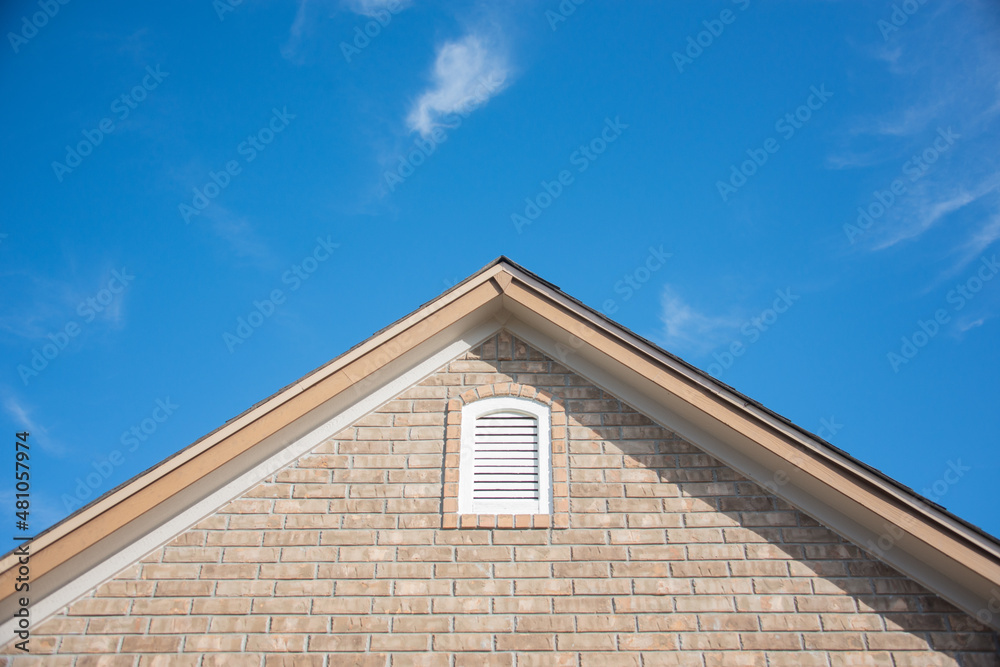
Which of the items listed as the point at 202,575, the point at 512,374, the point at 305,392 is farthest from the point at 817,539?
the point at 202,575

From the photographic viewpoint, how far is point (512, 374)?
7.49m

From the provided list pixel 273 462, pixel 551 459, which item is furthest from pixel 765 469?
pixel 273 462

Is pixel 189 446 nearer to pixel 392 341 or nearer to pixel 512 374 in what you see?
pixel 392 341

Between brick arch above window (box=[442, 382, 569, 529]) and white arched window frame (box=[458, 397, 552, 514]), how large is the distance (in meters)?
0.05

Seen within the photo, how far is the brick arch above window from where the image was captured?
6.55m

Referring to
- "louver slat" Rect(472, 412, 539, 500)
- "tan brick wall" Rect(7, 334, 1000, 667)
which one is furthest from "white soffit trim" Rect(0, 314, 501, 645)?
"louver slat" Rect(472, 412, 539, 500)

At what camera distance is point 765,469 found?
6762 mm

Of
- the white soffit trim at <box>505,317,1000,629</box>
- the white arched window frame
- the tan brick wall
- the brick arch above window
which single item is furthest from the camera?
the white arched window frame

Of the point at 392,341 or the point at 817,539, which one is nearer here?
the point at 817,539

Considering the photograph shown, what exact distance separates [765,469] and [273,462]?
480 centimetres

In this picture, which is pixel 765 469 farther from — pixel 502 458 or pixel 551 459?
pixel 502 458

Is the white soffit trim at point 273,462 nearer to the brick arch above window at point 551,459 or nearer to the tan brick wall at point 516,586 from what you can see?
the tan brick wall at point 516,586

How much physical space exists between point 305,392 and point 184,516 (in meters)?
1.58

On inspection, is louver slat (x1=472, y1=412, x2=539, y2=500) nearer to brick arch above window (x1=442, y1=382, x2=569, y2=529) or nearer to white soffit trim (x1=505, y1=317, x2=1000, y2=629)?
brick arch above window (x1=442, y1=382, x2=569, y2=529)
